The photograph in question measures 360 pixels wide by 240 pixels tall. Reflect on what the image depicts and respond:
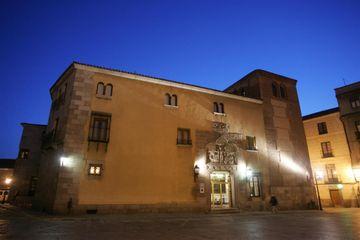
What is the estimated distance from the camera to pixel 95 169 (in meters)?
15.9

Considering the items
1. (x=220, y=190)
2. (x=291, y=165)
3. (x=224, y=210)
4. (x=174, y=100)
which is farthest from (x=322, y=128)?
(x=174, y=100)

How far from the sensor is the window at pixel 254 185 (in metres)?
21.0

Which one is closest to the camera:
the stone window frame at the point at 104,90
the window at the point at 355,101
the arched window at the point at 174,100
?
the stone window frame at the point at 104,90

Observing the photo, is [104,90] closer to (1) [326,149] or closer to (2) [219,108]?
(2) [219,108]

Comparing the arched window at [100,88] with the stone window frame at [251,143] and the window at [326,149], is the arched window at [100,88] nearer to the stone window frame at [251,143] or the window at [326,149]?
the stone window frame at [251,143]

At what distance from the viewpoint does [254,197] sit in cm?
2073

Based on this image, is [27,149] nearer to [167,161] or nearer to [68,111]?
[68,111]

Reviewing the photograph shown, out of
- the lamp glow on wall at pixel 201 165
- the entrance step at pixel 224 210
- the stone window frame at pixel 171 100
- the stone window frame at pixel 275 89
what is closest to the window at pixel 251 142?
the lamp glow on wall at pixel 201 165

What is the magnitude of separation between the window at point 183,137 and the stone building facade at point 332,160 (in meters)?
23.2

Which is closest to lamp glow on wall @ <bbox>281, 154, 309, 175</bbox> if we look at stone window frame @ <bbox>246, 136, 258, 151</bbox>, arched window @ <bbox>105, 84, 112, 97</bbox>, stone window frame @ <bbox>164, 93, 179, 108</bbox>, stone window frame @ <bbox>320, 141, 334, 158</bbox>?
stone window frame @ <bbox>246, 136, 258, 151</bbox>

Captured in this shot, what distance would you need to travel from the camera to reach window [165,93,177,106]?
19.7 m

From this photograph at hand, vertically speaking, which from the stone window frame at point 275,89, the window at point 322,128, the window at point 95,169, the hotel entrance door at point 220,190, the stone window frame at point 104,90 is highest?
the stone window frame at point 275,89

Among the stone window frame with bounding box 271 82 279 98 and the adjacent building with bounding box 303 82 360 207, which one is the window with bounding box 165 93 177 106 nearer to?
the stone window frame with bounding box 271 82 279 98

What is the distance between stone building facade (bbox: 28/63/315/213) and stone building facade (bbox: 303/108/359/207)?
9.71 m
